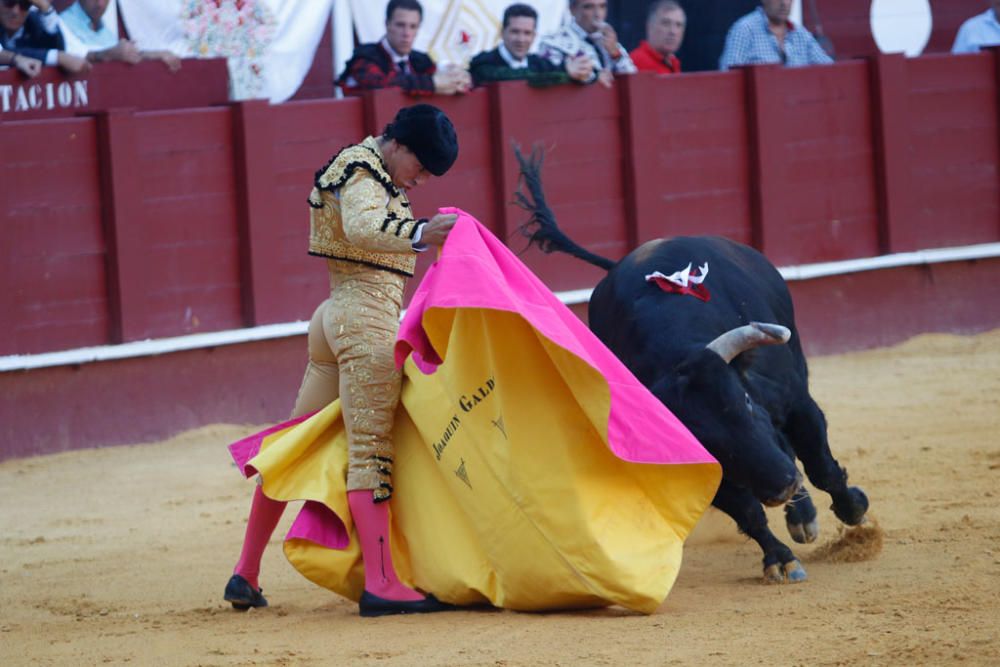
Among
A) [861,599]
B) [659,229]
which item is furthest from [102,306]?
[861,599]

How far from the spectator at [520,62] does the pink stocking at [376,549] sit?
154 inches

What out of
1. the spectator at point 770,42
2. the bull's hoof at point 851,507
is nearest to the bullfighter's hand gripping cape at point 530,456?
the bull's hoof at point 851,507

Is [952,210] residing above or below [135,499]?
above

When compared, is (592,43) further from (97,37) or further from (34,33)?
(34,33)

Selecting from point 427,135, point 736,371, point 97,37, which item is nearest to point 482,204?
point 97,37

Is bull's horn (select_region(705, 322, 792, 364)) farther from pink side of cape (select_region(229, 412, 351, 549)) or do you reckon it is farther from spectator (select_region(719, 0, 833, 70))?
spectator (select_region(719, 0, 833, 70))

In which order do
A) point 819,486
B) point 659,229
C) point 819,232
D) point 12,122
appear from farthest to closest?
point 819,232 → point 659,229 → point 12,122 → point 819,486

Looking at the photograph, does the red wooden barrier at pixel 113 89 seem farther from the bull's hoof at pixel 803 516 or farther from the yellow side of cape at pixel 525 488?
the bull's hoof at pixel 803 516

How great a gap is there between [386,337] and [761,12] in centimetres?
542

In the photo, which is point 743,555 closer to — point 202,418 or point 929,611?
point 929,611

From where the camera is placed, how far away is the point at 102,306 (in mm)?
6430

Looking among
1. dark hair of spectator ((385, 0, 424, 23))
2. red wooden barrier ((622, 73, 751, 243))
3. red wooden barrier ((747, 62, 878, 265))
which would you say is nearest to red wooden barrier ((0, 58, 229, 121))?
dark hair of spectator ((385, 0, 424, 23))

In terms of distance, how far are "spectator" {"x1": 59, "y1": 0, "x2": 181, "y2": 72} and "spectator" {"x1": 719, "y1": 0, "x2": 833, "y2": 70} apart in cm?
313

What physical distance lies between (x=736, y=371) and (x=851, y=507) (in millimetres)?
636
